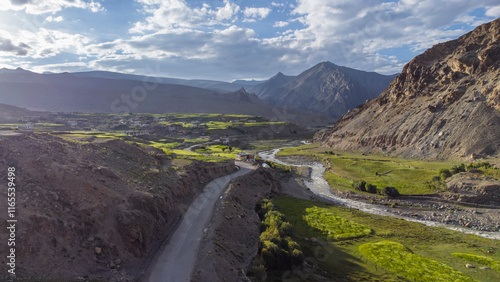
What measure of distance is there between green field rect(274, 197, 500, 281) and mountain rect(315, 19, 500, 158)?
3627 centimetres

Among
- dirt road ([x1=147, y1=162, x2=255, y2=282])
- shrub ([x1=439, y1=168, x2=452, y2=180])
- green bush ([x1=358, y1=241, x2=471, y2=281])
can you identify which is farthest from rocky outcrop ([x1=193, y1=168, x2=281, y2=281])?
shrub ([x1=439, y1=168, x2=452, y2=180])

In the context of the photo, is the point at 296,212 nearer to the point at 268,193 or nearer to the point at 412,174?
the point at 268,193

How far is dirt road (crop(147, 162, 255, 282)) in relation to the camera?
17.5 meters

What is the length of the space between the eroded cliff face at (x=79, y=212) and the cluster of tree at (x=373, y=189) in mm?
37897

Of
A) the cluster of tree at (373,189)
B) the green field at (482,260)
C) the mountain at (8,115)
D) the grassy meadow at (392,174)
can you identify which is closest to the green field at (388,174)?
the grassy meadow at (392,174)

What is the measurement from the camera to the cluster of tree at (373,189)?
48.9 metres

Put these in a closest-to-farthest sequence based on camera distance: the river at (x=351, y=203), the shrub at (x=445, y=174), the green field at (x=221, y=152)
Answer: the river at (x=351, y=203), the shrub at (x=445, y=174), the green field at (x=221, y=152)

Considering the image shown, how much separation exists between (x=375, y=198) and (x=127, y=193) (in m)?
42.7

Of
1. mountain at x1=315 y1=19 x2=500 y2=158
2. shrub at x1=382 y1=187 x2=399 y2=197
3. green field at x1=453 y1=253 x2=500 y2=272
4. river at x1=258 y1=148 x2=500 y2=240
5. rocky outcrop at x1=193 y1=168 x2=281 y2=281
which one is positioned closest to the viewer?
rocky outcrop at x1=193 y1=168 x2=281 y2=281

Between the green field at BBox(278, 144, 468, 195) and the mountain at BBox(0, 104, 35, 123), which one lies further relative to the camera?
the mountain at BBox(0, 104, 35, 123)

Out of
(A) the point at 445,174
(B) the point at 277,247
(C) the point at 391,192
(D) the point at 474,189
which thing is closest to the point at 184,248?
(B) the point at 277,247

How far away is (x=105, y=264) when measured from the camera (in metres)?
16.8

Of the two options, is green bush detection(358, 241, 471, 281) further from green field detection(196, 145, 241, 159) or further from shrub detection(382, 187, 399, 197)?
green field detection(196, 145, 241, 159)

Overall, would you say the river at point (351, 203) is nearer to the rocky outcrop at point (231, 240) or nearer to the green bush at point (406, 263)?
the green bush at point (406, 263)
